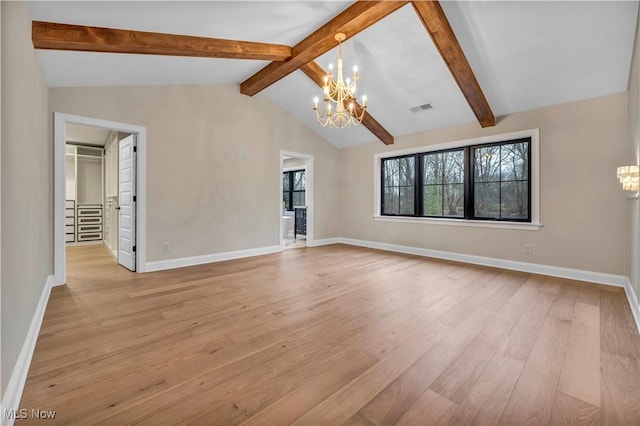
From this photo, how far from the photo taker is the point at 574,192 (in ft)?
12.6

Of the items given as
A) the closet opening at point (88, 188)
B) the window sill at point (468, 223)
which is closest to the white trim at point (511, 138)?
the window sill at point (468, 223)

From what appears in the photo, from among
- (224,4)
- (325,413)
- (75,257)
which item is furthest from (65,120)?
(325,413)

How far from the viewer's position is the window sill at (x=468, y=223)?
424 cm

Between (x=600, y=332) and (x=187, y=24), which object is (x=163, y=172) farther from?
(x=600, y=332)

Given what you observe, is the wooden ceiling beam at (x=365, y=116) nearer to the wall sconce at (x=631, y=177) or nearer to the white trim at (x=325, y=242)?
the white trim at (x=325, y=242)

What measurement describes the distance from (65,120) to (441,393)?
4681 millimetres

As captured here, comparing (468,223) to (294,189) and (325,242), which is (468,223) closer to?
(325,242)

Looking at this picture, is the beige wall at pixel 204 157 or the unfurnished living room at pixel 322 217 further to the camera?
the beige wall at pixel 204 157

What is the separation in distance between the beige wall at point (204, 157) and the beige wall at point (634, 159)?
4828 millimetres

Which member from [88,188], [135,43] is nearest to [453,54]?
[135,43]

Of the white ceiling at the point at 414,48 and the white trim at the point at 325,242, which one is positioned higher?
the white ceiling at the point at 414,48

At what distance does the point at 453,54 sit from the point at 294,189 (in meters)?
6.48

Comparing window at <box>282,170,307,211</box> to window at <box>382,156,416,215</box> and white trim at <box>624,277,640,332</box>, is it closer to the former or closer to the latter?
window at <box>382,156,416,215</box>

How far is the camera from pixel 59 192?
3.45 metres
